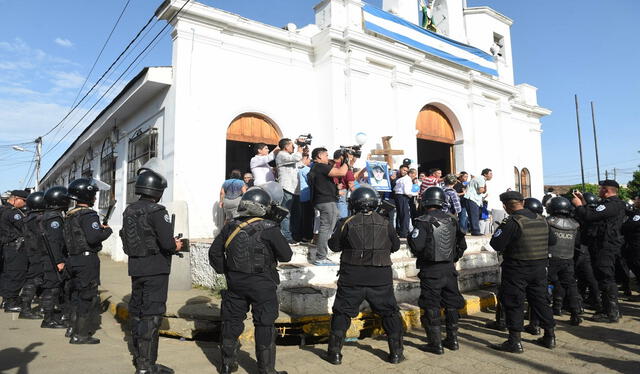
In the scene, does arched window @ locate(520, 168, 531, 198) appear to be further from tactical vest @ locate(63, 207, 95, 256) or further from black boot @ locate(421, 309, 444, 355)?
tactical vest @ locate(63, 207, 95, 256)

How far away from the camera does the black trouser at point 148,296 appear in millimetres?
3736

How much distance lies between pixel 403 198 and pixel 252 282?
17.9 ft

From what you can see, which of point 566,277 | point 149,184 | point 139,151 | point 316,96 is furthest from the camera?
point 139,151

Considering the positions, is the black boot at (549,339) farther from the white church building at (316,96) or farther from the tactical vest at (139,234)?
the white church building at (316,96)

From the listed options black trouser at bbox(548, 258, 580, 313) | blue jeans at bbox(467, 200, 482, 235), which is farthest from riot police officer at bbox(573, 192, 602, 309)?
blue jeans at bbox(467, 200, 482, 235)

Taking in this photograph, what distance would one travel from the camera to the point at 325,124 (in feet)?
32.4

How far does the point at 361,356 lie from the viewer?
432 cm

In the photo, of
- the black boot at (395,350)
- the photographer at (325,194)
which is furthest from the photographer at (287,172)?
the black boot at (395,350)

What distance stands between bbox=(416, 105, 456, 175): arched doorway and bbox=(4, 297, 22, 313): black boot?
10429 millimetres

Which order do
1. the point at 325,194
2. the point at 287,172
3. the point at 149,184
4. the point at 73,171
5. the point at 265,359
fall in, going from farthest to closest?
the point at 73,171
the point at 287,172
the point at 325,194
the point at 149,184
the point at 265,359

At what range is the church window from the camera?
9359 mm

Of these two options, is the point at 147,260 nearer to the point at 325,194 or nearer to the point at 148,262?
the point at 148,262

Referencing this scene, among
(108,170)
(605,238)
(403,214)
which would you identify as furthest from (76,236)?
(108,170)

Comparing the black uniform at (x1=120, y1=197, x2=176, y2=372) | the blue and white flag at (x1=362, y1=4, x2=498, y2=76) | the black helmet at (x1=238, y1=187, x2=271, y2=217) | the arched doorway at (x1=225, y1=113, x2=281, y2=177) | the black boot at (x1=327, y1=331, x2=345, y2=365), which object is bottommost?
the black boot at (x1=327, y1=331, x2=345, y2=365)
